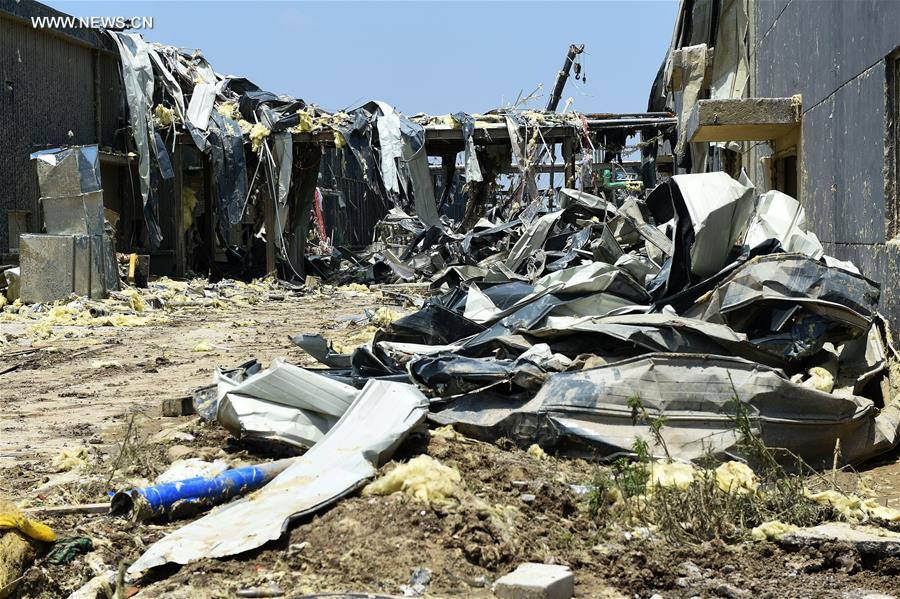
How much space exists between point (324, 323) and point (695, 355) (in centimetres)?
717

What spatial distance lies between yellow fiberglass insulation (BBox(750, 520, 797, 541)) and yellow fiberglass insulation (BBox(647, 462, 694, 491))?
1.24 feet

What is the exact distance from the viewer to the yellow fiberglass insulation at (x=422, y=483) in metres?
3.65

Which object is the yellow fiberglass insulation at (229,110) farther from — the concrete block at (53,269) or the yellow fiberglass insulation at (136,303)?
the yellow fiberglass insulation at (136,303)

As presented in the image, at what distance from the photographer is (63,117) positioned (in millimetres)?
16219

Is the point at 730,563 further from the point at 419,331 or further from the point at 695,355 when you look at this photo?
the point at 419,331

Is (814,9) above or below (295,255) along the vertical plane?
above

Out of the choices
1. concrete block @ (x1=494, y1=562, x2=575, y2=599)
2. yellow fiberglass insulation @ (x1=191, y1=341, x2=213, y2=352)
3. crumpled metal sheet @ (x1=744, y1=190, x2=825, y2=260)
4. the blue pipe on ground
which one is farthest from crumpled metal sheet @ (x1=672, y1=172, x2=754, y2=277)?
A: yellow fiberglass insulation @ (x1=191, y1=341, x2=213, y2=352)

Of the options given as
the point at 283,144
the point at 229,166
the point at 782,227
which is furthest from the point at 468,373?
the point at 229,166

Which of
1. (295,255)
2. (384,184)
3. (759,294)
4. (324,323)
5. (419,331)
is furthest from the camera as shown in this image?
(295,255)

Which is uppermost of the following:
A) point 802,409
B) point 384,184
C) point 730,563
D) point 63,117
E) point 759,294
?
point 63,117

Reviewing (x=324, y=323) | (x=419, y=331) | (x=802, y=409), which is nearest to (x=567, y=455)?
(x=802, y=409)

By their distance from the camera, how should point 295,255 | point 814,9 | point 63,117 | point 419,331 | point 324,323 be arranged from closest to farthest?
point 419,331 < point 814,9 < point 324,323 < point 63,117 < point 295,255

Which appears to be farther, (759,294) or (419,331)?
Answer: (419,331)

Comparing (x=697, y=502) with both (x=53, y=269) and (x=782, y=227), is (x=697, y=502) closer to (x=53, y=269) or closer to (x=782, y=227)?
(x=782, y=227)
